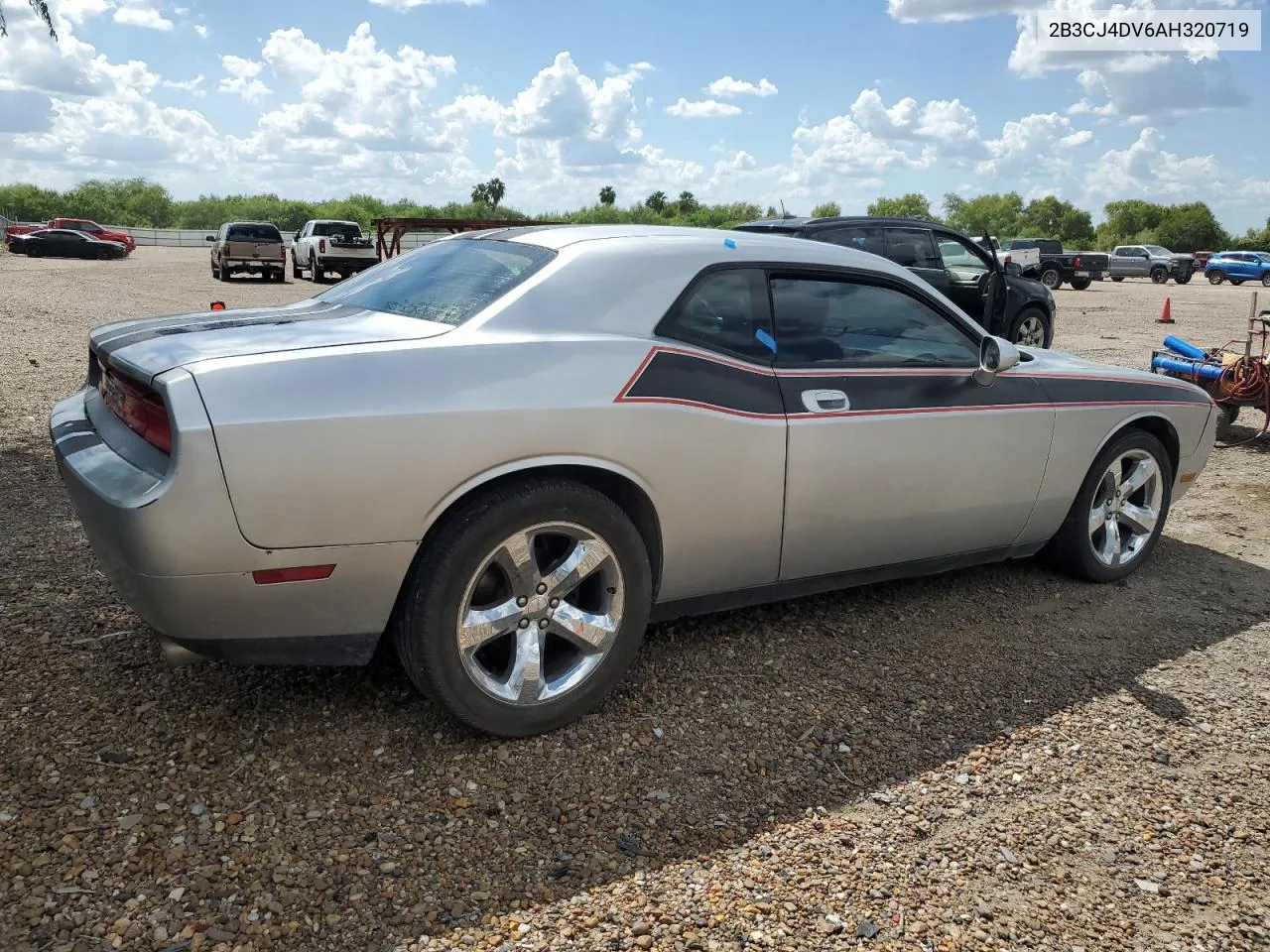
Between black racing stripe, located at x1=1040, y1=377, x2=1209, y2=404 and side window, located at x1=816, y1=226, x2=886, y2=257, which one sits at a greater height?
side window, located at x1=816, y1=226, x2=886, y2=257

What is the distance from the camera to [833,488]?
3555mm

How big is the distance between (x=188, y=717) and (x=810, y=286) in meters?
2.54

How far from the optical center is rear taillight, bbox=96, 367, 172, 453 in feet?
8.61

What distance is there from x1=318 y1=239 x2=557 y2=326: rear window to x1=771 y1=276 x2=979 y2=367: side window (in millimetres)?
890

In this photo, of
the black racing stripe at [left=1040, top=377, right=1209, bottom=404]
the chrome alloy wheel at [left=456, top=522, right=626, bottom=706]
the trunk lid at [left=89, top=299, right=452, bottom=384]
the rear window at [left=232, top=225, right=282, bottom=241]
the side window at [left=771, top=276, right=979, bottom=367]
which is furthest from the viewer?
the rear window at [left=232, top=225, right=282, bottom=241]

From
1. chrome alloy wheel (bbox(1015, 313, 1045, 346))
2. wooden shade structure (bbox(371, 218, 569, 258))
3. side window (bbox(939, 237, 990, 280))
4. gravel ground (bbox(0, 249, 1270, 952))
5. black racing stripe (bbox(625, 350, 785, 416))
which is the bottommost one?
gravel ground (bbox(0, 249, 1270, 952))

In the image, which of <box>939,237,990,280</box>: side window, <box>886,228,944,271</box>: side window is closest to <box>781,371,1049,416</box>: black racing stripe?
<box>886,228,944,271</box>: side window

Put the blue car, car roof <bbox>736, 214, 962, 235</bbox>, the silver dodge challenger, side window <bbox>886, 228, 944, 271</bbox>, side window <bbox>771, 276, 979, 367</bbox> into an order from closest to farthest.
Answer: the silver dodge challenger
side window <bbox>771, 276, 979, 367</bbox>
car roof <bbox>736, 214, 962, 235</bbox>
side window <bbox>886, 228, 944, 271</bbox>
the blue car

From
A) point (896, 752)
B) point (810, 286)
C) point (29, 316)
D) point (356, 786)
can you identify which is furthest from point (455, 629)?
point (29, 316)

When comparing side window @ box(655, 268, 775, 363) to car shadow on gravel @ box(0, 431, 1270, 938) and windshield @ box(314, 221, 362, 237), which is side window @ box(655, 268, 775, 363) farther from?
windshield @ box(314, 221, 362, 237)

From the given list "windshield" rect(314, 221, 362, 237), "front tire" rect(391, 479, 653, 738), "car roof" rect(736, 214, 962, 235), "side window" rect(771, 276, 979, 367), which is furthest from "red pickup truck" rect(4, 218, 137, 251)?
"front tire" rect(391, 479, 653, 738)

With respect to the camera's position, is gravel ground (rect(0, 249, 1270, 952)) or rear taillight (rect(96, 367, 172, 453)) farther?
rear taillight (rect(96, 367, 172, 453))

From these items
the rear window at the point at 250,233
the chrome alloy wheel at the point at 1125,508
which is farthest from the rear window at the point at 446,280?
the rear window at the point at 250,233

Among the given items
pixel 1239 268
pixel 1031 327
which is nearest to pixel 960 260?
pixel 1031 327
